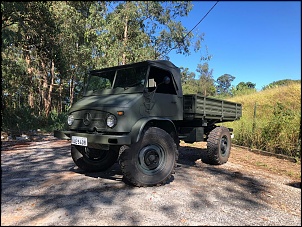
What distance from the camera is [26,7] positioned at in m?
10.0

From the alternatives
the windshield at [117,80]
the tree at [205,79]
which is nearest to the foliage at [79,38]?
the windshield at [117,80]

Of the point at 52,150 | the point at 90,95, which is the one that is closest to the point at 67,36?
the point at 52,150

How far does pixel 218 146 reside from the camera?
6.65 m

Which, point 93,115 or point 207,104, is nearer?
point 93,115

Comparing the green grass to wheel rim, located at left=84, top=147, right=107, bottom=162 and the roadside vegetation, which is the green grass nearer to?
the roadside vegetation

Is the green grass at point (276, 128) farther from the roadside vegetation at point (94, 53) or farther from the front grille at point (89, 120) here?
the front grille at point (89, 120)

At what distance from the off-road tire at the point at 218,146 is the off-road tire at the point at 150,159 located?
2037 mm

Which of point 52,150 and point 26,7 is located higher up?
point 26,7

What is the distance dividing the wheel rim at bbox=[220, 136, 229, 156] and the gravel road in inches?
41.7

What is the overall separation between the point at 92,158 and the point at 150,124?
150 centimetres

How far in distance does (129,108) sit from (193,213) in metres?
1.88

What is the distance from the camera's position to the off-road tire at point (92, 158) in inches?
213

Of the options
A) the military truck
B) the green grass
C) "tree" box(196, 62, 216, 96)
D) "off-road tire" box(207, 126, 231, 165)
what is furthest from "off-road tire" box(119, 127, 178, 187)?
"tree" box(196, 62, 216, 96)

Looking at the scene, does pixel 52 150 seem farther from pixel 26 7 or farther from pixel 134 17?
pixel 134 17
